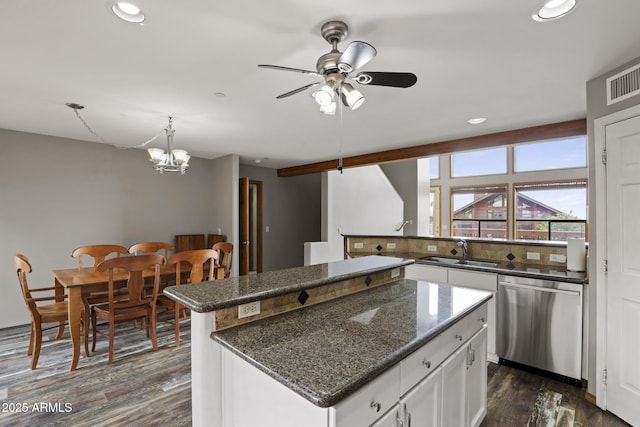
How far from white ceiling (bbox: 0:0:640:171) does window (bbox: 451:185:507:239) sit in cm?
590

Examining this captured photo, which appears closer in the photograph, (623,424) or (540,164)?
(623,424)

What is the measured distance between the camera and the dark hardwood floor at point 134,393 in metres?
2.05

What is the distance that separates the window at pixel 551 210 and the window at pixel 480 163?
0.76m

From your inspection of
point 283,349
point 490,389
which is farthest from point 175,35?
point 490,389

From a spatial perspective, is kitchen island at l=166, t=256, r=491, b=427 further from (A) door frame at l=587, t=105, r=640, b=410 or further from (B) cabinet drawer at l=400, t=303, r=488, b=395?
(A) door frame at l=587, t=105, r=640, b=410

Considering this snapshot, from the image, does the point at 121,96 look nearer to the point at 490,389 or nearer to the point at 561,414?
the point at 490,389

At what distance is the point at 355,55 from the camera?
1.36 meters

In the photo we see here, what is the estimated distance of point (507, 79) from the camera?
2.26m

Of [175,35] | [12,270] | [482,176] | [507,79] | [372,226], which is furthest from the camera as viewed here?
[482,176]

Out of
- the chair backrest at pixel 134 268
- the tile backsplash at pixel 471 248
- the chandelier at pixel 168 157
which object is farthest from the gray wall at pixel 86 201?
the tile backsplash at pixel 471 248

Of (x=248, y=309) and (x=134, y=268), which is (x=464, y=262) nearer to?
(x=248, y=309)

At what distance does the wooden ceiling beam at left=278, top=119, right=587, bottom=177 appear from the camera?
125 inches

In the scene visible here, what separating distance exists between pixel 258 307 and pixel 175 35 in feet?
5.25

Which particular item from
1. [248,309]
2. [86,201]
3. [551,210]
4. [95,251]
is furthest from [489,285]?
[551,210]
